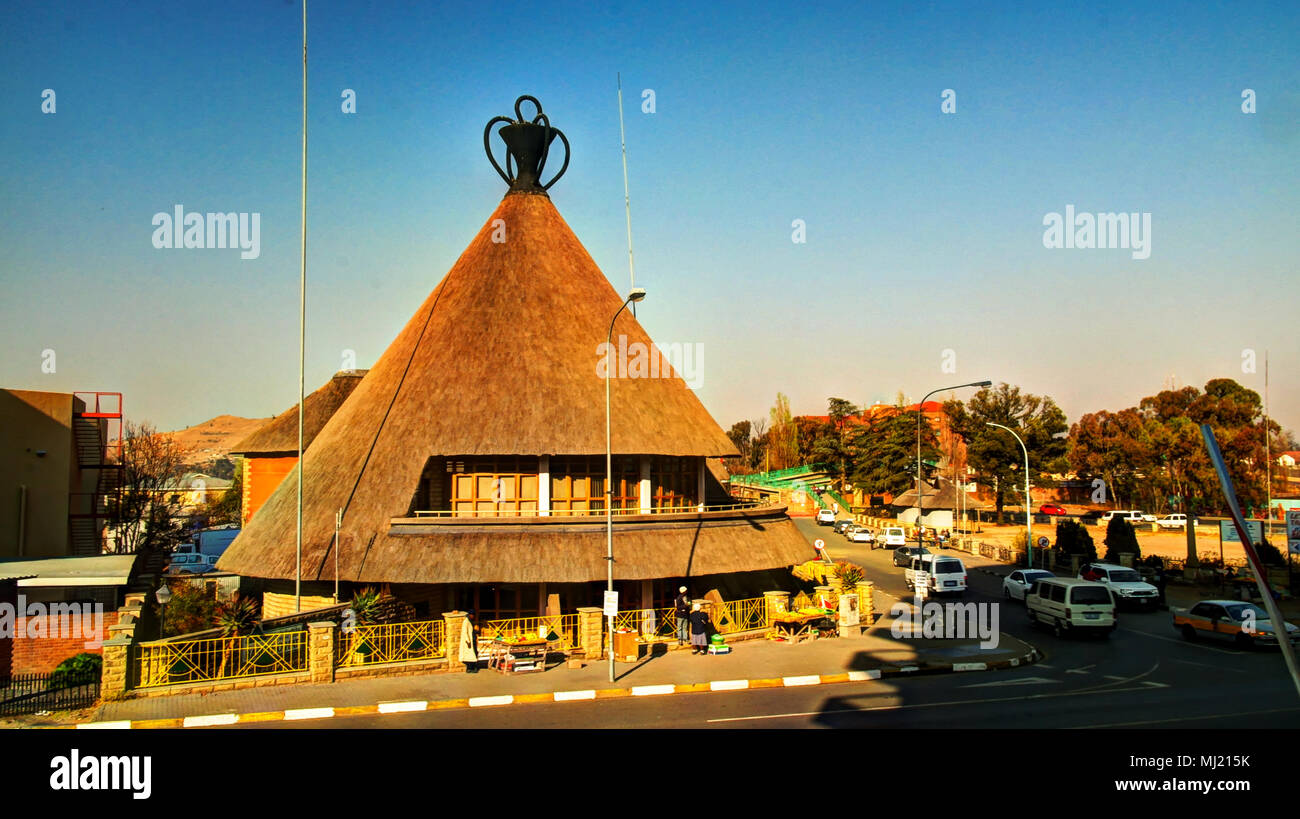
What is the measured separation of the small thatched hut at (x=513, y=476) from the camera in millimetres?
Answer: 26688

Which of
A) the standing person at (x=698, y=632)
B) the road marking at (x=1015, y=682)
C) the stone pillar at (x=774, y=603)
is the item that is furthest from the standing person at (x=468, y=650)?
the road marking at (x=1015, y=682)

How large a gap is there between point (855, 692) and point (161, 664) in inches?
666

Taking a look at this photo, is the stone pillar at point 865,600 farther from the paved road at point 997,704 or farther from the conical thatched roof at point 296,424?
the conical thatched roof at point 296,424

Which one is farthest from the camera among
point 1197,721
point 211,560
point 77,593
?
point 211,560

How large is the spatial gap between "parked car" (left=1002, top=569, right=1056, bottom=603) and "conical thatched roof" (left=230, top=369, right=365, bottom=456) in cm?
3388

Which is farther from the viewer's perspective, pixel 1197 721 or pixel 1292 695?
pixel 1292 695

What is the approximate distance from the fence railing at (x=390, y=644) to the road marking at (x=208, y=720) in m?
4.22

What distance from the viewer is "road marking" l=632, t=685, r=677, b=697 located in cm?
2105

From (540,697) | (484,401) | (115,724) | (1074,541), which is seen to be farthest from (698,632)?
(1074,541)
